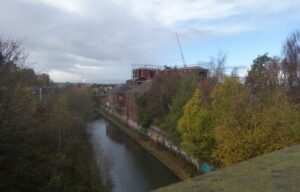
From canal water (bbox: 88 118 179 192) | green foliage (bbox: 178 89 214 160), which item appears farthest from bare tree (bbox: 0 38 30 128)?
green foliage (bbox: 178 89 214 160)

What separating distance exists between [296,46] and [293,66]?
317cm

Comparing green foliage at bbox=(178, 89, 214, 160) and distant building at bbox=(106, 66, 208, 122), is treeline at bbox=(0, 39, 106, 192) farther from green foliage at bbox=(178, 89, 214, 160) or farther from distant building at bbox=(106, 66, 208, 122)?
distant building at bbox=(106, 66, 208, 122)

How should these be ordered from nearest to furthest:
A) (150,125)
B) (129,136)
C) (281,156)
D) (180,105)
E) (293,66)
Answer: (281,156), (180,105), (293,66), (150,125), (129,136)

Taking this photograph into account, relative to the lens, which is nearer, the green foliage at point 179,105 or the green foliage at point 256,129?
the green foliage at point 256,129

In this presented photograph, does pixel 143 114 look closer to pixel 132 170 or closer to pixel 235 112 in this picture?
pixel 132 170

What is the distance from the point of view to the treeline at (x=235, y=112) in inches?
894

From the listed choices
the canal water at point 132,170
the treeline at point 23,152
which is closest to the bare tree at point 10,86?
the treeline at point 23,152

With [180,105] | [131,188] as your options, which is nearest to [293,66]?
[180,105]

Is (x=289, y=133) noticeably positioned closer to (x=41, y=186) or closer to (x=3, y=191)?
(x=41, y=186)

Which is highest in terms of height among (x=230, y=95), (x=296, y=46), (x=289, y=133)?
(x=296, y=46)

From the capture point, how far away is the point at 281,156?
7141 mm

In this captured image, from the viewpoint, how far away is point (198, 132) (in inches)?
1206

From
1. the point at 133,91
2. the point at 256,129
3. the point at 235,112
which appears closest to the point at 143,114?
the point at 133,91

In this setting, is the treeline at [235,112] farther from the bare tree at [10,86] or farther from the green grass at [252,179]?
the green grass at [252,179]
